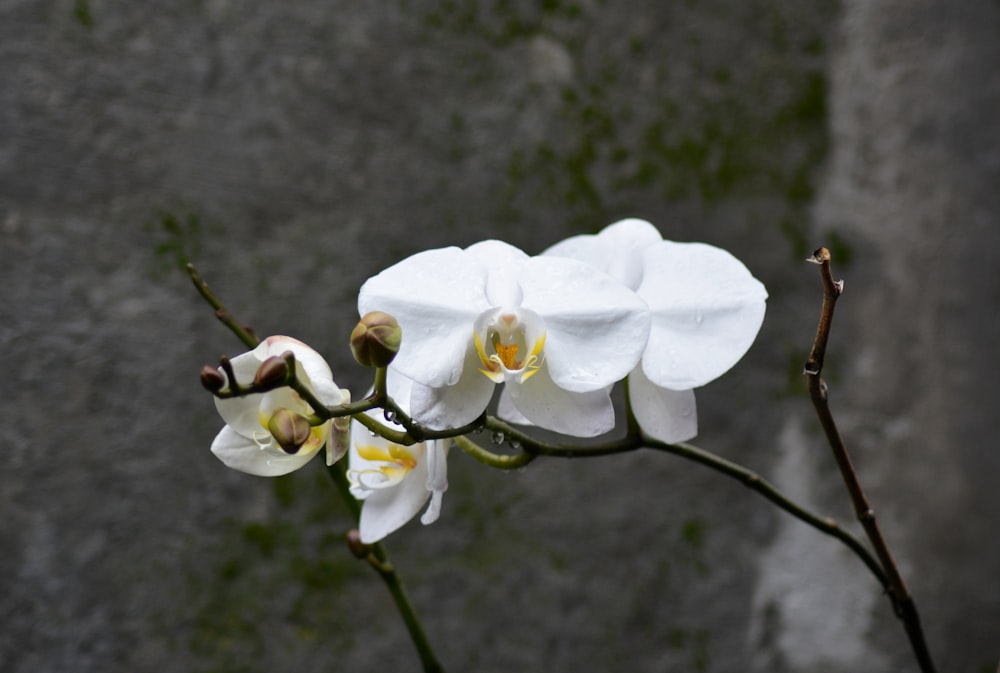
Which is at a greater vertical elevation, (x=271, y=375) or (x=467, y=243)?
(x=467, y=243)

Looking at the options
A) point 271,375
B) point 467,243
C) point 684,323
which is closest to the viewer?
point 271,375

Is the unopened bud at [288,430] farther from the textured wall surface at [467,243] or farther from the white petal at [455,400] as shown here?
the textured wall surface at [467,243]

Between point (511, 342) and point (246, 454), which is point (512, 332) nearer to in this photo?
point (511, 342)

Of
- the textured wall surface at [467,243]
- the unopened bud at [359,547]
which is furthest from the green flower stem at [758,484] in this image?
the textured wall surface at [467,243]

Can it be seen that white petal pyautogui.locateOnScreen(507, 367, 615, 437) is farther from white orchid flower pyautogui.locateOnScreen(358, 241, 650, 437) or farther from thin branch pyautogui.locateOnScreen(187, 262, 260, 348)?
thin branch pyautogui.locateOnScreen(187, 262, 260, 348)

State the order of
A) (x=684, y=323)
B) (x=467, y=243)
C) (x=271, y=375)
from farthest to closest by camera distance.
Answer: (x=467, y=243), (x=684, y=323), (x=271, y=375)

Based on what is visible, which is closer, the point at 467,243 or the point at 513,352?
the point at 513,352

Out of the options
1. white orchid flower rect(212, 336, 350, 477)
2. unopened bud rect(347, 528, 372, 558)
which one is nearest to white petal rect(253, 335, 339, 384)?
white orchid flower rect(212, 336, 350, 477)

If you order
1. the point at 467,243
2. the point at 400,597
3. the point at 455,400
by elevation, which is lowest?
the point at 400,597

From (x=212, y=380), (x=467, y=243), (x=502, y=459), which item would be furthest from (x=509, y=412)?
(x=467, y=243)
